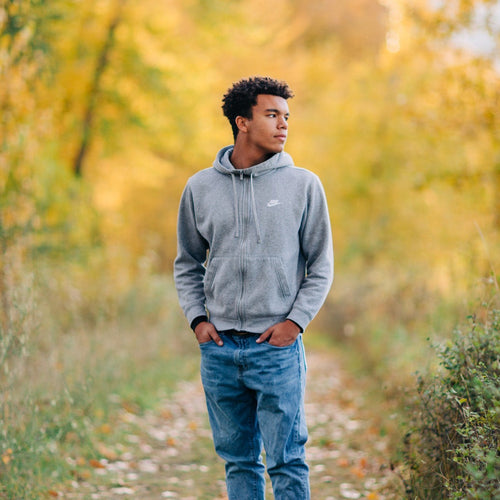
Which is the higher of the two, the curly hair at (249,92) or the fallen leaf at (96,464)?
the curly hair at (249,92)

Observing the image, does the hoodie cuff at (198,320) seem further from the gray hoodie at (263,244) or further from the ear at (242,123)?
the ear at (242,123)

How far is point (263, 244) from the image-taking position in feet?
9.12

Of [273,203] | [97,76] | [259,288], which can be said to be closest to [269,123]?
[273,203]

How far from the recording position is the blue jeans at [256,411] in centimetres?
272

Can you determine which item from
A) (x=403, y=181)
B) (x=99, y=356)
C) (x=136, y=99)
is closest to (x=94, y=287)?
(x=99, y=356)

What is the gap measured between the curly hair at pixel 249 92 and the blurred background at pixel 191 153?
1.76 m

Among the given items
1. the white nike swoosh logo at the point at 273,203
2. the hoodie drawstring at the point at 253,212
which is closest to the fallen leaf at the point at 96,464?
the hoodie drawstring at the point at 253,212

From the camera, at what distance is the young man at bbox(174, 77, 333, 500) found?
2.74m

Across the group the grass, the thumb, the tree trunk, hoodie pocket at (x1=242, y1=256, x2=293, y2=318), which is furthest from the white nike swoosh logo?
the tree trunk

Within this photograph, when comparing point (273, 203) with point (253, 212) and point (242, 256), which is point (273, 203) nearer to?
Result: point (253, 212)

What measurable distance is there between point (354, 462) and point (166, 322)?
15.0 ft

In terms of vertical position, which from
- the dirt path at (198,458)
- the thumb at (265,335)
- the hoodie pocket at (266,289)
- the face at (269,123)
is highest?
the face at (269,123)

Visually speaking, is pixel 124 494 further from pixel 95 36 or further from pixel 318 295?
pixel 95 36

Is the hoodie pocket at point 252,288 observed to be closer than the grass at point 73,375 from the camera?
Yes
